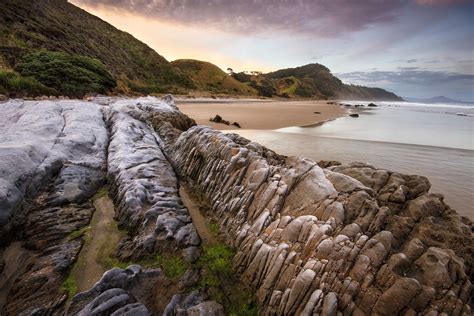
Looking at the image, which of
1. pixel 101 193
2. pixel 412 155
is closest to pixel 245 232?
pixel 101 193

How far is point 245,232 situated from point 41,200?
6.12 metres

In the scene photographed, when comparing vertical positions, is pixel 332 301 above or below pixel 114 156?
below

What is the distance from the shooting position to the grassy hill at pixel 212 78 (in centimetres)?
10639

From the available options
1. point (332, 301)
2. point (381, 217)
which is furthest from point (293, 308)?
point (381, 217)

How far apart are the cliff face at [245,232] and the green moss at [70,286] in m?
0.10

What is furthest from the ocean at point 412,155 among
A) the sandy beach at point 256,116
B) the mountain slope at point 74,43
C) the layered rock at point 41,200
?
the mountain slope at point 74,43

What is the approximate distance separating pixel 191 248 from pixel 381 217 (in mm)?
4334

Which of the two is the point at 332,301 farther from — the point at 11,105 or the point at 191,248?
the point at 11,105

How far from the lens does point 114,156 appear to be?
29.7ft

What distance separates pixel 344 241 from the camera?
13.7 feet

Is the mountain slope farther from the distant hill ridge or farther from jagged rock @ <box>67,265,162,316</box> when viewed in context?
jagged rock @ <box>67,265,162,316</box>

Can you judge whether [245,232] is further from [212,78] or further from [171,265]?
[212,78]

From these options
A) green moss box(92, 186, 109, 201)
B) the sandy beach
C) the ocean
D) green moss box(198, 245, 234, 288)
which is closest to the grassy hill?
the sandy beach

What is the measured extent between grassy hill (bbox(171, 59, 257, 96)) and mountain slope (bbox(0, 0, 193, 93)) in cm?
2152
